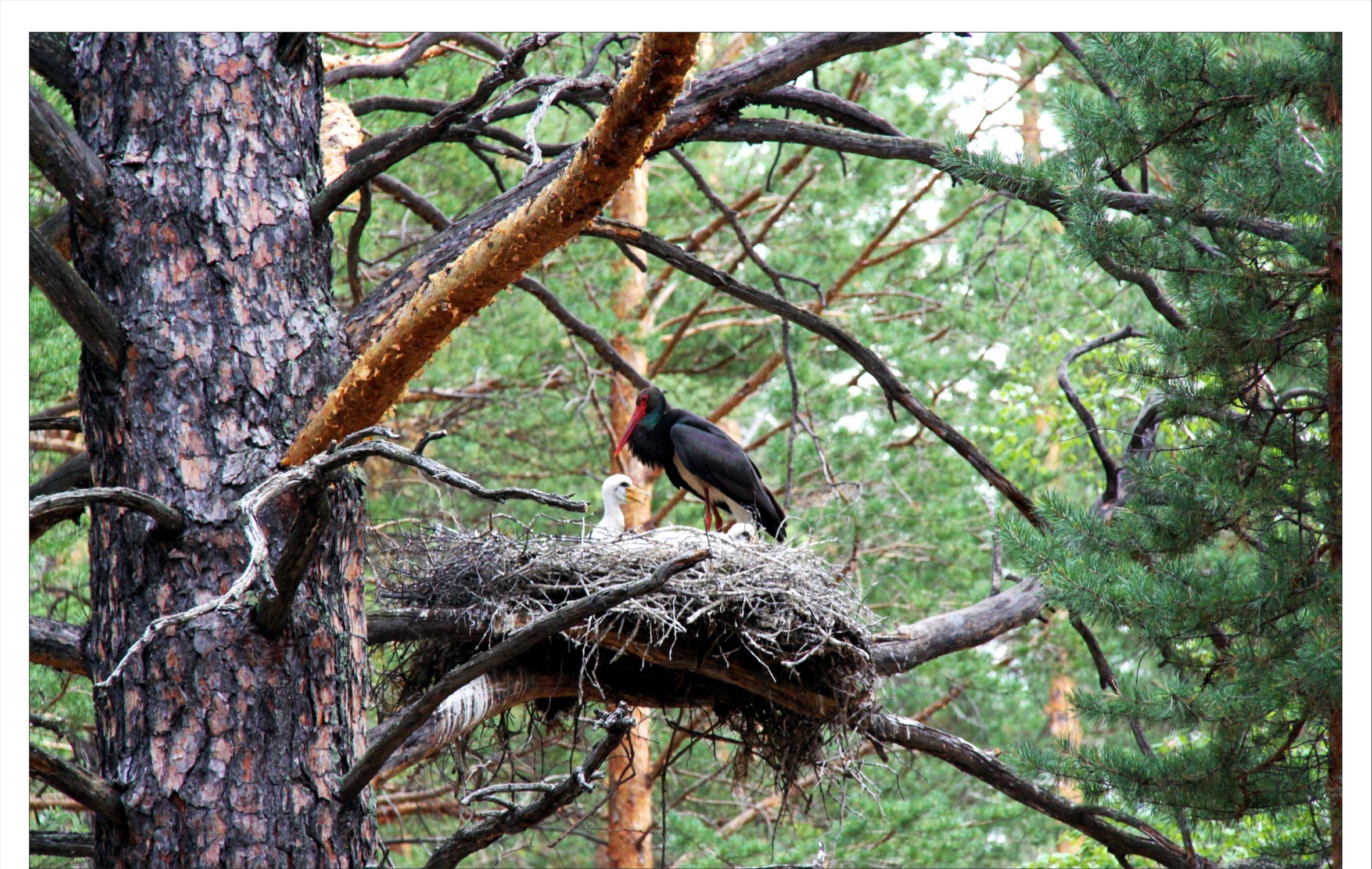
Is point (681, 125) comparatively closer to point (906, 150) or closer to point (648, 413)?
point (906, 150)

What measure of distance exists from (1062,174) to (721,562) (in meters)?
1.54

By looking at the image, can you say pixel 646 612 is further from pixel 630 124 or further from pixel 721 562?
pixel 630 124

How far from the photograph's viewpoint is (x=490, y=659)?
94.7 inches

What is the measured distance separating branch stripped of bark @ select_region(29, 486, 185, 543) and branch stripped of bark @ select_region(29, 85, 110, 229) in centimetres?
67

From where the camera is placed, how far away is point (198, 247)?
2.84 metres

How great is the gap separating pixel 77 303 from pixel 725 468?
3.27 m

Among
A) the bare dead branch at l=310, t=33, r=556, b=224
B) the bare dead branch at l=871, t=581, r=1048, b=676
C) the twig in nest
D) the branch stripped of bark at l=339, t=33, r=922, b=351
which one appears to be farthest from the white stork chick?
the twig in nest

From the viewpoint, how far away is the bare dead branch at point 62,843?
8.32 feet

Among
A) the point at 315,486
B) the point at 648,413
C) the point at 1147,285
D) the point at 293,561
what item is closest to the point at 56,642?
the point at 293,561

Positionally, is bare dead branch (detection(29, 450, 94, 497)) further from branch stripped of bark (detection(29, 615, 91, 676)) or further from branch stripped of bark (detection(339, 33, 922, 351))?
branch stripped of bark (detection(339, 33, 922, 351))

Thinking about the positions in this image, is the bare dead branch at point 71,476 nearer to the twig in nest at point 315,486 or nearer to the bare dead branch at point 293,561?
the bare dead branch at point 293,561

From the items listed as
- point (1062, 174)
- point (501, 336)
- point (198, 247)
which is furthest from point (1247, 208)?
point (501, 336)

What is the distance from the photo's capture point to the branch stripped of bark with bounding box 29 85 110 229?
265cm

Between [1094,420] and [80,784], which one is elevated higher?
[1094,420]
